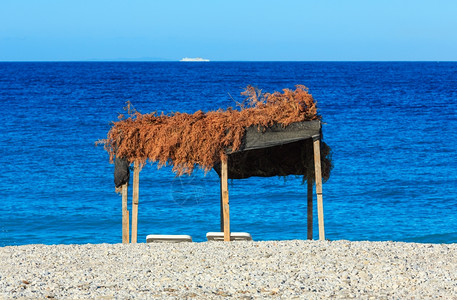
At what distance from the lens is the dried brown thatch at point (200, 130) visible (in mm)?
12461

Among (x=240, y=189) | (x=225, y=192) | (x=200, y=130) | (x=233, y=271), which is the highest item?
(x=200, y=130)

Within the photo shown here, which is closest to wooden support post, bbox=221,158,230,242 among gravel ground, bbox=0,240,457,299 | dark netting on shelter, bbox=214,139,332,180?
gravel ground, bbox=0,240,457,299

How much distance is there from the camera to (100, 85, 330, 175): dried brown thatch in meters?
12.5

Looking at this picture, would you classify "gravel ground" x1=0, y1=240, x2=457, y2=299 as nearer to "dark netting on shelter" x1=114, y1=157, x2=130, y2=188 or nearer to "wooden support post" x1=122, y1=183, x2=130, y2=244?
"wooden support post" x1=122, y1=183, x2=130, y2=244

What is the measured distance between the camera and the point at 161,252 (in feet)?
37.4

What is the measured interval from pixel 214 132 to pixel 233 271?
10.8 feet

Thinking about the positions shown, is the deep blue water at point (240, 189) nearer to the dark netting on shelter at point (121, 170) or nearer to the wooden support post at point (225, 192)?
the wooden support post at point (225, 192)

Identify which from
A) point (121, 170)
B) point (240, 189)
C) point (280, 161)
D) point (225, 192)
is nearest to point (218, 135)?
point (225, 192)

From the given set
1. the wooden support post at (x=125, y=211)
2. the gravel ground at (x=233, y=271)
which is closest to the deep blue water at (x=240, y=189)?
the wooden support post at (x=125, y=211)

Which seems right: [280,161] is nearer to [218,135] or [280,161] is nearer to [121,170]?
[218,135]

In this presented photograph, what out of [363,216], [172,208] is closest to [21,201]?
[172,208]

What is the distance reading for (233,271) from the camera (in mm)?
9883

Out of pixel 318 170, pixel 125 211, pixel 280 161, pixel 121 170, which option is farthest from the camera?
pixel 280 161

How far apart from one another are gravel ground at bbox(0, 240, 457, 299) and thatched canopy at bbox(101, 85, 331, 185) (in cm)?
166
